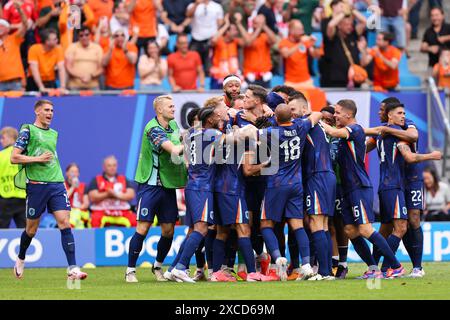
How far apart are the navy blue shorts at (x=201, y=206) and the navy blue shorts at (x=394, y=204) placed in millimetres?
2489

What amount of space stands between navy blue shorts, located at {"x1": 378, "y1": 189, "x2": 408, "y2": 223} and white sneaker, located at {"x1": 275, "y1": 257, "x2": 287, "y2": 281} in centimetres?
180

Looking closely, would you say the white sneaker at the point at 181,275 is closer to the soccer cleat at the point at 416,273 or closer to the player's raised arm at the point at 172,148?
the player's raised arm at the point at 172,148

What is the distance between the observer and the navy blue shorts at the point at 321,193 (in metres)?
14.5

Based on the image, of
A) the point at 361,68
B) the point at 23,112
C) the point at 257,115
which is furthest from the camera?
the point at 361,68

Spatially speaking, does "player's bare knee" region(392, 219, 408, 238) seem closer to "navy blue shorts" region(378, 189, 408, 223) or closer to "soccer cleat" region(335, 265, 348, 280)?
"navy blue shorts" region(378, 189, 408, 223)

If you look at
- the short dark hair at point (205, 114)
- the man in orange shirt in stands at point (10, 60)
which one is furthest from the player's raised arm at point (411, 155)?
the man in orange shirt in stands at point (10, 60)

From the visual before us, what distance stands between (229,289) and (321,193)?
7.01ft

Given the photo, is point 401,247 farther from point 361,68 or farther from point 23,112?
point 23,112

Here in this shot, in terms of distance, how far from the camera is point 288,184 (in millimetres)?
14414

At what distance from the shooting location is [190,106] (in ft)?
70.8

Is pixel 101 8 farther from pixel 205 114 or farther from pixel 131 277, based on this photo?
pixel 131 277

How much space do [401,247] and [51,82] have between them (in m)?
7.56

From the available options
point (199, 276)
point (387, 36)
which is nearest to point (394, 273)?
point (199, 276)

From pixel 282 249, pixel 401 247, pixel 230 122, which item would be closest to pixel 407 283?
pixel 282 249
